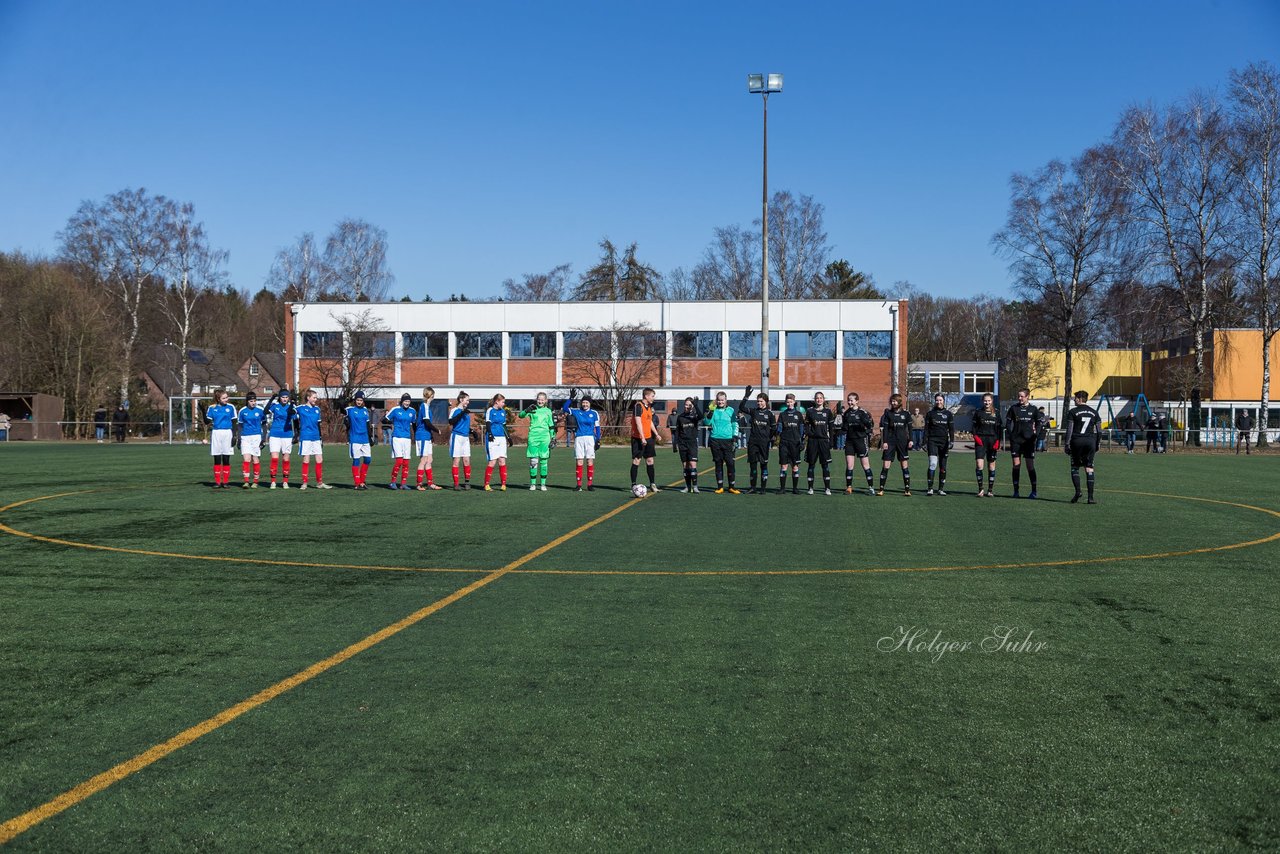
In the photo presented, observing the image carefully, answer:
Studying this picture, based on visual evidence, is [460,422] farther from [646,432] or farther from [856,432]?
[856,432]

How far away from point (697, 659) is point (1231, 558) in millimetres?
7879

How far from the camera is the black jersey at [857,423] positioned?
19.7 metres

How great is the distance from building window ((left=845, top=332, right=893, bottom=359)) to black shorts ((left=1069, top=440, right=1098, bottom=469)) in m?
37.4

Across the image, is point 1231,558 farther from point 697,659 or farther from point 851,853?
point 851,853

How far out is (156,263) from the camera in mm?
59938

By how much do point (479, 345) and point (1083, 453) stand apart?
44149mm

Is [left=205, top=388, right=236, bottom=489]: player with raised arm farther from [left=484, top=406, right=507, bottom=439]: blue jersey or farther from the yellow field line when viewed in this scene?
the yellow field line

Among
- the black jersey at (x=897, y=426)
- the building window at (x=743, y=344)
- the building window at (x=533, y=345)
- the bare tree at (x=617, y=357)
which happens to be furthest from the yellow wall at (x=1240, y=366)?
the black jersey at (x=897, y=426)

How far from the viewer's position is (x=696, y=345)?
56.3 metres

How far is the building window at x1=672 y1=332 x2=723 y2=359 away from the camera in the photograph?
56.2 meters

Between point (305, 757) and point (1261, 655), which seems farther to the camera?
point (1261, 655)

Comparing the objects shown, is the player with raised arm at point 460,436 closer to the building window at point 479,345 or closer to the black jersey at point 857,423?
the black jersey at point 857,423

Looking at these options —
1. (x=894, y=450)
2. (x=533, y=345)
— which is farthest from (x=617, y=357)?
(x=894, y=450)

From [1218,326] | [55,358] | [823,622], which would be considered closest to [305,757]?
[823,622]
